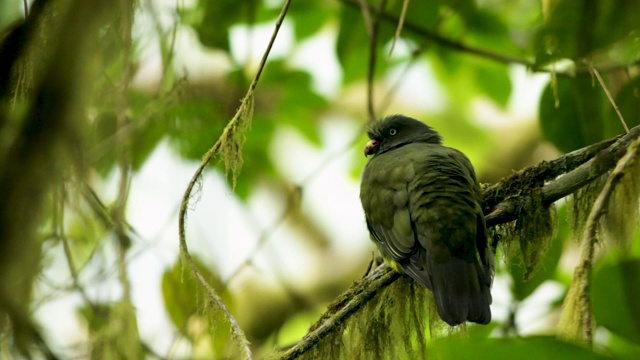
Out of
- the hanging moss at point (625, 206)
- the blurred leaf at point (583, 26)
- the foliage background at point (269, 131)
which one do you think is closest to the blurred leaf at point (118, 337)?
the foliage background at point (269, 131)

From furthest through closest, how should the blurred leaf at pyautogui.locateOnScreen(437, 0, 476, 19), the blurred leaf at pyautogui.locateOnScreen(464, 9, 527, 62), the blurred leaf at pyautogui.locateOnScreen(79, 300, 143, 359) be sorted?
the blurred leaf at pyautogui.locateOnScreen(464, 9, 527, 62)
the blurred leaf at pyautogui.locateOnScreen(437, 0, 476, 19)
the blurred leaf at pyautogui.locateOnScreen(79, 300, 143, 359)

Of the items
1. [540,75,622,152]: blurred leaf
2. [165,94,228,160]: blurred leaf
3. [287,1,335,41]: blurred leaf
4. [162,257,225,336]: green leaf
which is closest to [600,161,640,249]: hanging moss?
[540,75,622,152]: blurred leaf

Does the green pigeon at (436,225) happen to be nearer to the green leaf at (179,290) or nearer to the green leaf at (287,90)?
the green leaf at (179,290)

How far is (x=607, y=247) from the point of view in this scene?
2.51m

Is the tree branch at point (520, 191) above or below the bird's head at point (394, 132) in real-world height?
below

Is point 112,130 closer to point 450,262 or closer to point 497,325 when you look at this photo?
point 450,262

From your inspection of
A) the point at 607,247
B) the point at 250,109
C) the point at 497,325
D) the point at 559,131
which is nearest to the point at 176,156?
the point at 250,109

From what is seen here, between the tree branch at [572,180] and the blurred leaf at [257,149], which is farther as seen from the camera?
the blurred leaf at [257,149]

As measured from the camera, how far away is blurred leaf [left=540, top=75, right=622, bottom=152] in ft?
11.9

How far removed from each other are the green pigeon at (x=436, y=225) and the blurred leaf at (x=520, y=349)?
1.38m

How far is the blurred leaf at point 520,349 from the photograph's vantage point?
4.84 feet

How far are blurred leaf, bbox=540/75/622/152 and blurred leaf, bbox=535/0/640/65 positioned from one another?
0.49 meters

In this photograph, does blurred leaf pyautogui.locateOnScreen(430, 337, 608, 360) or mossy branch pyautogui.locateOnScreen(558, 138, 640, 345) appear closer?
blurred leaf pyautogui.locateOnScreen(430, 337, 608, 360)

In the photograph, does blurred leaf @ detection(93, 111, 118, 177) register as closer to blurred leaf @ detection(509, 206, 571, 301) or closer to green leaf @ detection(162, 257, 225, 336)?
green leaf @ detection(162, 257, 225, 336)
